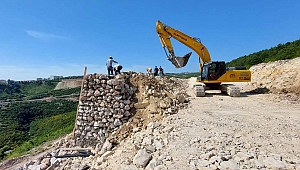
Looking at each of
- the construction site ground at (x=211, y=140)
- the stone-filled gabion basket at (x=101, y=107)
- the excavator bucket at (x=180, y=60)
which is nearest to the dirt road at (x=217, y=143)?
the construction site ground at (x=211, y=140)

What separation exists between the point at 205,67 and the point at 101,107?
7029 mm

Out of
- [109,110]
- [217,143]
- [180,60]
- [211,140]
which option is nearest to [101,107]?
[109,110]

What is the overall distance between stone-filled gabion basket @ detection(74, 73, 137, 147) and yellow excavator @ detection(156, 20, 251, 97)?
4.81 meters

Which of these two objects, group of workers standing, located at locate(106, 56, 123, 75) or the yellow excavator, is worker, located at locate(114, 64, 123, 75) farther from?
the yellow excavator

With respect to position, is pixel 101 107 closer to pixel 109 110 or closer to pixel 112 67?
pixel 109 110

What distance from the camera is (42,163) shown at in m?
7.47

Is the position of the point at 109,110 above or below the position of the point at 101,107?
below

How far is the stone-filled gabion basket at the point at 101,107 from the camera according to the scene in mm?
7363

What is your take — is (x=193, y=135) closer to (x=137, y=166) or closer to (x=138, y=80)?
(x=137, y=166)

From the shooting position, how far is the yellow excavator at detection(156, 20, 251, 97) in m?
11.2

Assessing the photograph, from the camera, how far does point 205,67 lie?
11.8m

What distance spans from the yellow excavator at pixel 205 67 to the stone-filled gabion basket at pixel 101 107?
4810 mm

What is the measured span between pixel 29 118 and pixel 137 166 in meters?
55.3

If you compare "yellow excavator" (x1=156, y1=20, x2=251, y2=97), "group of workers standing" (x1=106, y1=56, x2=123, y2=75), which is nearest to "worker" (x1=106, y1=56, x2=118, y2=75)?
"group of workers standing" (x1=106, y1=56, x2=123, y2=75)
